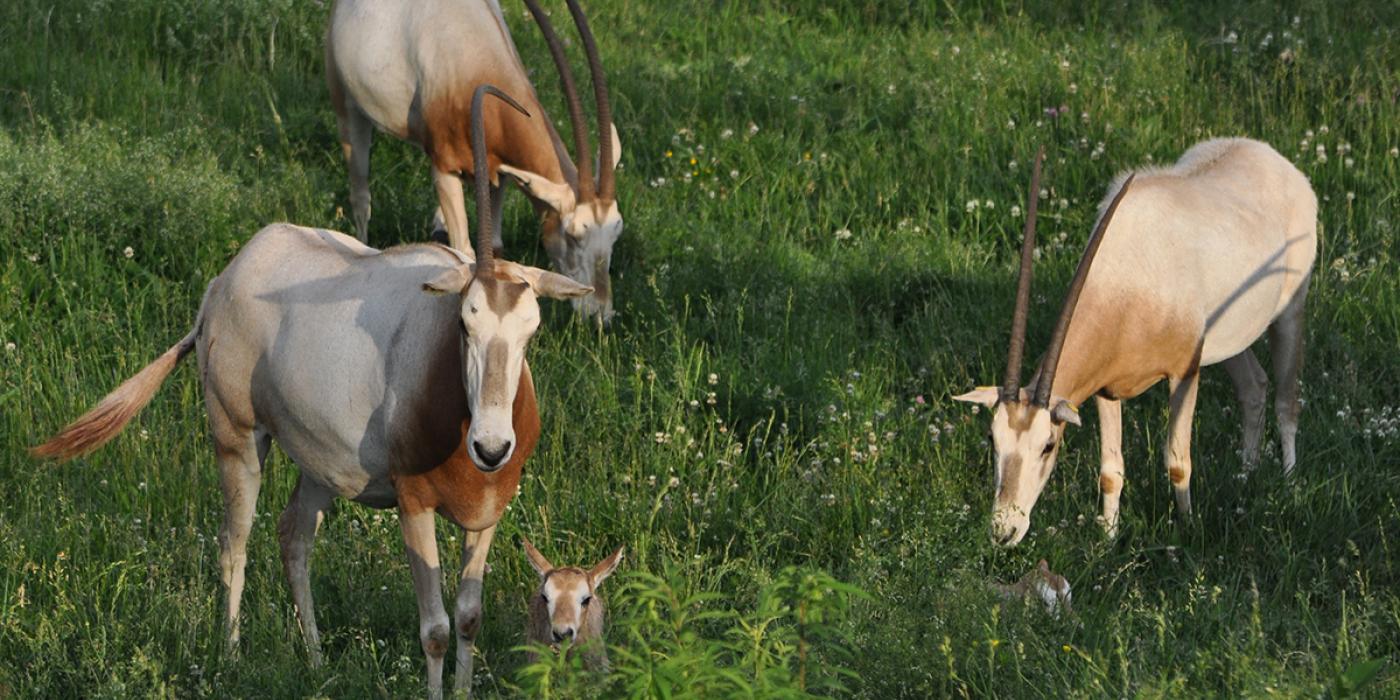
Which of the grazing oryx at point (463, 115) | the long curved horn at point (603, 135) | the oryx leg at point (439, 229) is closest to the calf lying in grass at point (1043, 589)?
the grazing oryx at point (463, 115)

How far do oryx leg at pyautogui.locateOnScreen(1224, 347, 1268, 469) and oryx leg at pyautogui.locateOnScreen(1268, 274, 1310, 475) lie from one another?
0.07 m

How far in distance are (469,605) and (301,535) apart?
34.6 inches

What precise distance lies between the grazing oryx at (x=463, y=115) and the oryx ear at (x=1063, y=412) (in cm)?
268

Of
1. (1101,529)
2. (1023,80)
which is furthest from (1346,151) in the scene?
(1101,529)

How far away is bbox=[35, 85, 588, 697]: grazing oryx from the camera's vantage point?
538cm

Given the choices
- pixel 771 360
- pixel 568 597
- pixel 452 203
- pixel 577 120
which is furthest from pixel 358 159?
pixel 568 597

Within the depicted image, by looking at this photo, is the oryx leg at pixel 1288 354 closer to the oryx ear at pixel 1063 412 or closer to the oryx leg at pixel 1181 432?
the oryx leg at pixel 1181 432

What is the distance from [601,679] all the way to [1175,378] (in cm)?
373

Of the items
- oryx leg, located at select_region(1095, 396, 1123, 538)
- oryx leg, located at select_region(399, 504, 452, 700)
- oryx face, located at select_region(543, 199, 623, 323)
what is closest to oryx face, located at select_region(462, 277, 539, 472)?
oryx leg, located at select_region(399, 504, 452, 700)

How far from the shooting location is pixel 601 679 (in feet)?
14.3

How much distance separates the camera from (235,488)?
6.34 m

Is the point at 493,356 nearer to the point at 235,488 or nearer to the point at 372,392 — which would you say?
the point at 372,392

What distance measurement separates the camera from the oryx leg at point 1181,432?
7188 mm

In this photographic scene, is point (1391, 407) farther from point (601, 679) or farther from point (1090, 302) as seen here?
point (601, 679)
